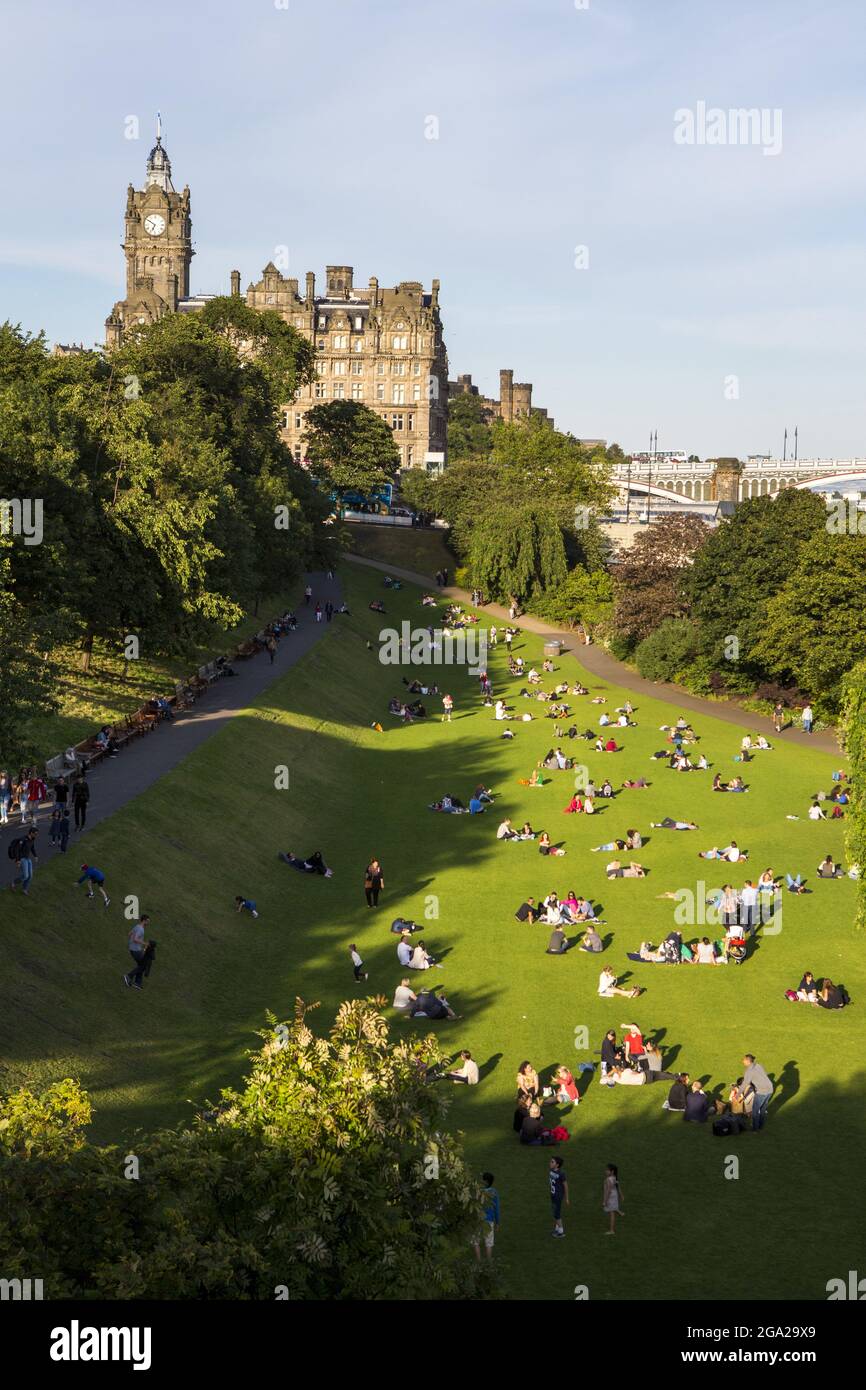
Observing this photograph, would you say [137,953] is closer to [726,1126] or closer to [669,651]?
[726,1126]

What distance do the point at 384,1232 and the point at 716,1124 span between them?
1276cm

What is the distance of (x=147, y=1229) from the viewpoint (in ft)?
48.4

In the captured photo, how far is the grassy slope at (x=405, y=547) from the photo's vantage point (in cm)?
11600

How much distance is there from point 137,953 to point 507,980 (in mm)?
9041

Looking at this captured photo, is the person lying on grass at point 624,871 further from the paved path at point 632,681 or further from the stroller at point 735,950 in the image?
the paved path at point 632,681

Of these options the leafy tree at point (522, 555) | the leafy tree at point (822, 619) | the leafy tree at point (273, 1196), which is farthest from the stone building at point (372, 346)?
the leafy tree at point (273, 1196)

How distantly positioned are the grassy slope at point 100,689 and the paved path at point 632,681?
2500cm

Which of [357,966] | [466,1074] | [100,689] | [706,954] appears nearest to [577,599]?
[100,689]

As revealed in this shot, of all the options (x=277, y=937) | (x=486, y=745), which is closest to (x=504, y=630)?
(x=486, y=745)

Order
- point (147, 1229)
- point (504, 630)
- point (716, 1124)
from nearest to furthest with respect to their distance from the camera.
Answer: point (147, 1229)
point (716, 1124)
point (504, 630)

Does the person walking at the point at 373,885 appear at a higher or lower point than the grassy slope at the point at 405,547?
lower

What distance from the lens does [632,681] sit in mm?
79938

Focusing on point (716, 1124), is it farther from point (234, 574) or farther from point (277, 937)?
point (234, 574)

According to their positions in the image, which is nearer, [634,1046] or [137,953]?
[634,1046]
